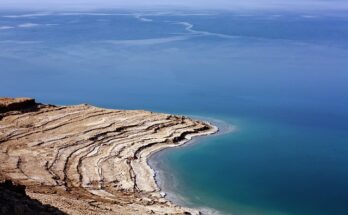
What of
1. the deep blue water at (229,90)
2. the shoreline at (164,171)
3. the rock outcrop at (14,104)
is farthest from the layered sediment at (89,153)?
the deep blue water at (229,90)

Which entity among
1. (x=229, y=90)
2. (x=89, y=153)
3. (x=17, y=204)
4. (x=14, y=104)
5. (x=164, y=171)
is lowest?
(x=164, y=171)

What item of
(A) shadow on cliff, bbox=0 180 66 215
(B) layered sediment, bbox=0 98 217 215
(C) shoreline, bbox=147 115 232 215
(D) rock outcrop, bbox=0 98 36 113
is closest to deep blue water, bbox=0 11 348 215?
(C) shoreline, bbox=147 115 232 215

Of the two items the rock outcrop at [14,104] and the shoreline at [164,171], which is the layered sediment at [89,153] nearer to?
the rock outcrop at [14,104]

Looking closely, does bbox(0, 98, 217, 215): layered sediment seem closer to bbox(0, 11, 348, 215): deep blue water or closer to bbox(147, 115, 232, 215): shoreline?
bbox(147, 115, 232, 215): shoreline

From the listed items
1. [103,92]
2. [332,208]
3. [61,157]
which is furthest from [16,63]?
[332,208]

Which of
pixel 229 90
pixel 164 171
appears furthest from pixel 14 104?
pixel 229 90

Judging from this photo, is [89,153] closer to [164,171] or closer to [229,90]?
[164,171]
